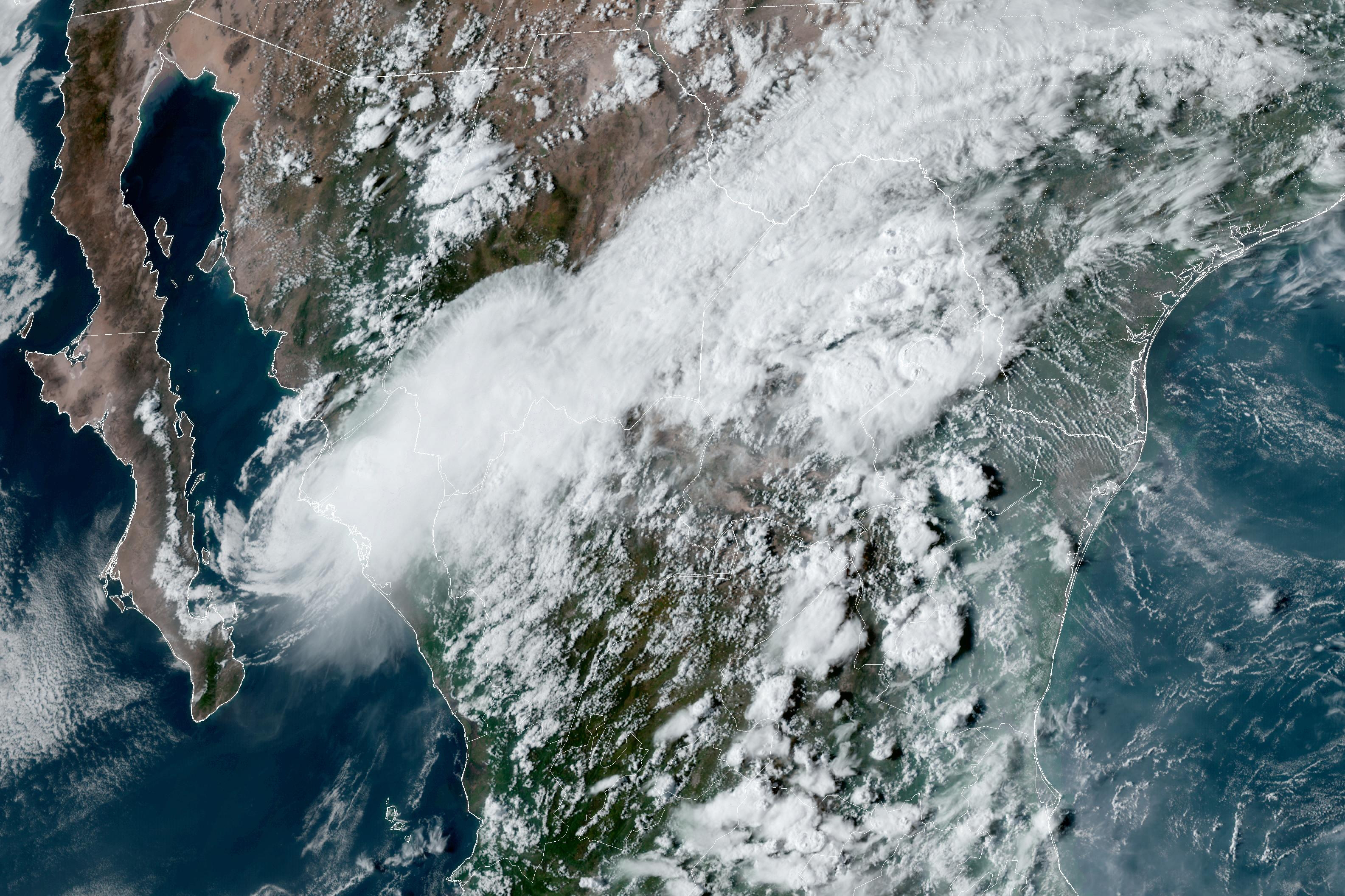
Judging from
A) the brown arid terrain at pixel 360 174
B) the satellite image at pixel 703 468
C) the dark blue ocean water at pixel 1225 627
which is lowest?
the dark blue ocean water at pixel 1225 627

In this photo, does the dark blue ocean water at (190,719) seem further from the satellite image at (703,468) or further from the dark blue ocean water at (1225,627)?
the dark blue ocean water at (1225,627)

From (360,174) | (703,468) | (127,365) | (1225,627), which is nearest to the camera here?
(1225,627)

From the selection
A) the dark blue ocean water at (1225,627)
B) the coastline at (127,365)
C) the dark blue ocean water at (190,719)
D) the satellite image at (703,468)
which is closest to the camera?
the dark blue ocean water at (1225,627)

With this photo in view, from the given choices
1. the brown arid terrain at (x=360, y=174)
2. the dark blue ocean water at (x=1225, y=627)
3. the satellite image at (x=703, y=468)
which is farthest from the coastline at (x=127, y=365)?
the dark blue ocean water at (x=1225, y=627)

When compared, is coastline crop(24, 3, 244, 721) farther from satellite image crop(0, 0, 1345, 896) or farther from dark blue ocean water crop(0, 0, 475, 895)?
dark blue ocean water crop(0, 0, 475, 895)

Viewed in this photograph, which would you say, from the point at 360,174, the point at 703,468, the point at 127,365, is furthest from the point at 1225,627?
the point at 127,365

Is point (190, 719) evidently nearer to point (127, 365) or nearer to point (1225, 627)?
point (127, 365)

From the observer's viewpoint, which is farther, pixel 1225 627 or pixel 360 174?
pixel 360 174

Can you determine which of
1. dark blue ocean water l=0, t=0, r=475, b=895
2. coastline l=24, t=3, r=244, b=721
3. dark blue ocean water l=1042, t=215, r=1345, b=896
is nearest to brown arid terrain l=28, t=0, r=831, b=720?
coastline l=24, t=3, r=244, b=721
